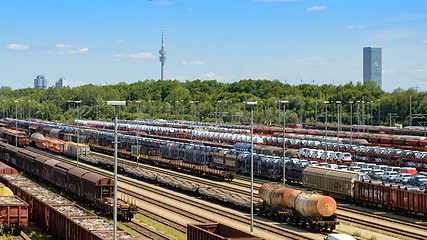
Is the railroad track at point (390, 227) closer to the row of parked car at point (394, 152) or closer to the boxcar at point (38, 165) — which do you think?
the row of parked car at point (394, 152)

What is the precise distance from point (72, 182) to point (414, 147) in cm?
5436

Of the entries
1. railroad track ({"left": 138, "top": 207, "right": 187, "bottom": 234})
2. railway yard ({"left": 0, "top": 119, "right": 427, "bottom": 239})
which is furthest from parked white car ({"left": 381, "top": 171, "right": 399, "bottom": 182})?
railroad track ({"left": 138, "top": 207, "right": 187, "bottom": 234})

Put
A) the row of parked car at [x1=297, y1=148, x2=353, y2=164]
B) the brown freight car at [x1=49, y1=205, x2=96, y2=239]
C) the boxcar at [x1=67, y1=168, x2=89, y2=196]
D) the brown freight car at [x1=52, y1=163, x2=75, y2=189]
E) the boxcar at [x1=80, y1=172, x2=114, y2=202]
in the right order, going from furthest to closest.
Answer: the row of parked car at [x1=297, y1=148, x2=353, y2=164] < the brown freight car at [x1=52, y1=163, x2=75, y2=189] < the boxcar at [x1=67, y1=168, x2=89, y2=196] < the boxcar at [x1=80, y1=172, x2=114, y2=202] < the brown freight car at [x1=49, y1=205, x2=96, y2=239]

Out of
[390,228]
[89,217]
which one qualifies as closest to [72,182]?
[89,217]

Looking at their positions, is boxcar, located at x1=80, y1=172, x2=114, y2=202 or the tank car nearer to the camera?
the tank car

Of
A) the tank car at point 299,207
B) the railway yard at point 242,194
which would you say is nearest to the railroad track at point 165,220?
the railway yard at point 242,194

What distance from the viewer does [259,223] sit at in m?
41.0

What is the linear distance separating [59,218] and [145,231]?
6.64 metres

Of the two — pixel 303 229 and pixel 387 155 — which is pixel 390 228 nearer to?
pixel 303 229

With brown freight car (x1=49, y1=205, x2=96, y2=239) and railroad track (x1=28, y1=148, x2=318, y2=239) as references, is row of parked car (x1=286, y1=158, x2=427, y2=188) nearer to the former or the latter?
railroad track (x1=28, y1=148, x2=318, y2=239)

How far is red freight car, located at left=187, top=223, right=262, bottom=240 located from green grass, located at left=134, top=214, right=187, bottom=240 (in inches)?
302

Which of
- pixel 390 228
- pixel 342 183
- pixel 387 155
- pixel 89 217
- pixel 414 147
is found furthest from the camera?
pixel 414 147

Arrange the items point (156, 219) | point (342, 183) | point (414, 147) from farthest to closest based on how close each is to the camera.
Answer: point (414, 147) → point (342, 183) → point (156, 219)

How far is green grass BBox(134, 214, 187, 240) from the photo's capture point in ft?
122
